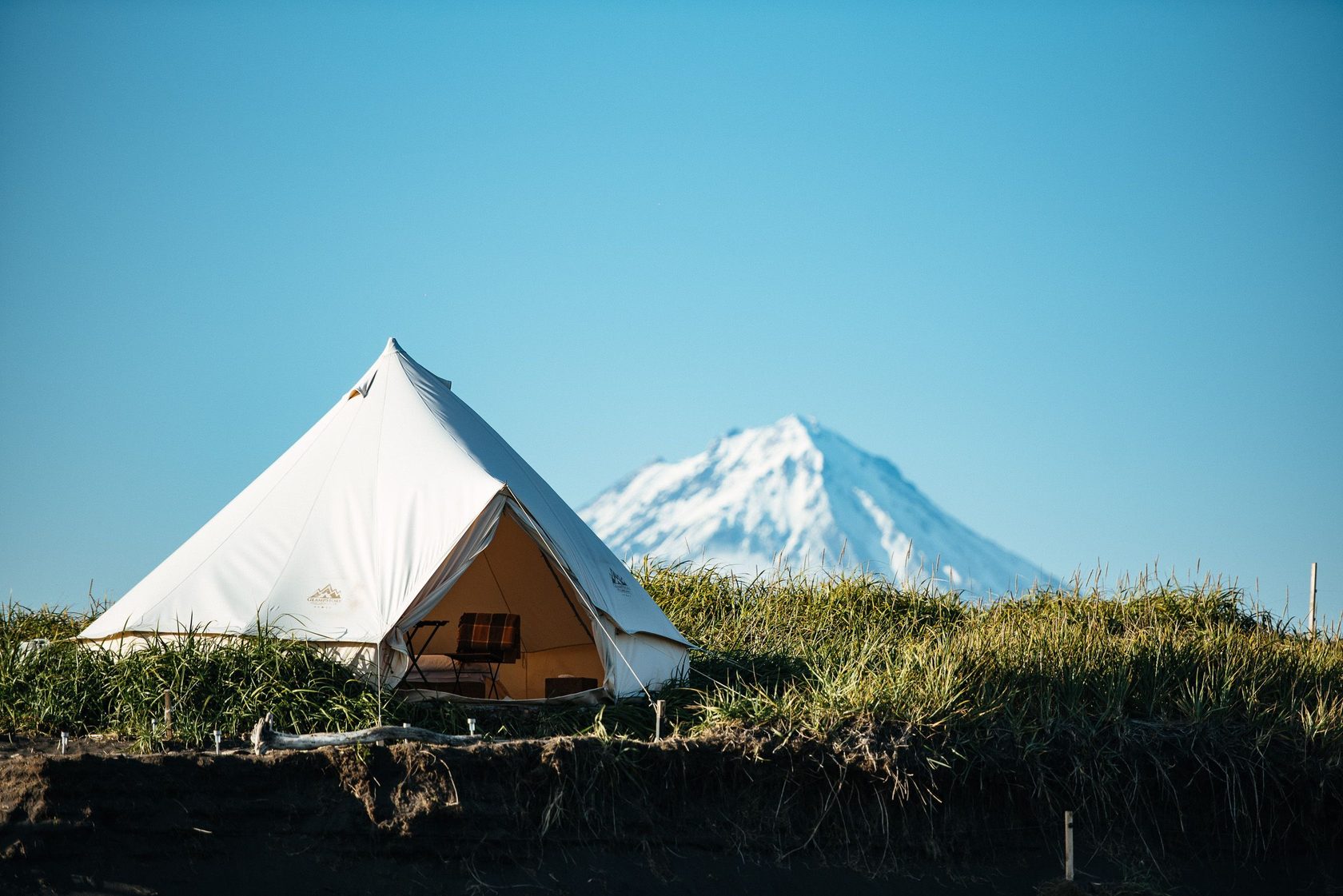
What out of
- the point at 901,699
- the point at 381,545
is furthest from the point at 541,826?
the point at 381,545

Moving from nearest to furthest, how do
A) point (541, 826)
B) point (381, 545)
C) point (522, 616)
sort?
point (541, 826)
point (381, 545)
point (522, 616)

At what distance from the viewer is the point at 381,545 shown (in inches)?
356

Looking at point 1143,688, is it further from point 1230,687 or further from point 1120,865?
point 1120,865

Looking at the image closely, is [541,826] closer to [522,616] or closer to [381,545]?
[381,545]

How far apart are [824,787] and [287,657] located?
3612 mm

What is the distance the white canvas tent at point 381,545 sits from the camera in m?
8.72

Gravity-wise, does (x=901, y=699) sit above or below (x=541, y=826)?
above

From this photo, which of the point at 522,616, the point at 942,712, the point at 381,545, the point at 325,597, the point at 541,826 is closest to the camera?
the point at 541,826

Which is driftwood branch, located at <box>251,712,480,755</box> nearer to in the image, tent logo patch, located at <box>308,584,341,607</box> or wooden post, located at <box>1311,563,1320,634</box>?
tent logo patch, located at <box>308,584,341,607</box>

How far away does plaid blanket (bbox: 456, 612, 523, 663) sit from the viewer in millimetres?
10219

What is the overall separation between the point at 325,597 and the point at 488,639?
1835mm

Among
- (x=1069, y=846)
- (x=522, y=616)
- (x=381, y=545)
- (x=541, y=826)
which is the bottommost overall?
(x=1069, y=846)

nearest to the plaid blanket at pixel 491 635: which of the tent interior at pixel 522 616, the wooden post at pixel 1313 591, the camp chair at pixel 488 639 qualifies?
the camp chair at pixel 488 639

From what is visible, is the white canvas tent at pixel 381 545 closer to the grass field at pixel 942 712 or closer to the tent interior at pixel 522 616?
the grass field at pixel 942 712
